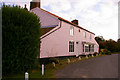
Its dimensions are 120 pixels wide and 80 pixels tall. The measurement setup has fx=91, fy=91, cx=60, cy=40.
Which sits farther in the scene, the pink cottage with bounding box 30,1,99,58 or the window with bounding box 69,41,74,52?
the window with bounding box 69,41,74,52

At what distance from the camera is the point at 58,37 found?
564 inches

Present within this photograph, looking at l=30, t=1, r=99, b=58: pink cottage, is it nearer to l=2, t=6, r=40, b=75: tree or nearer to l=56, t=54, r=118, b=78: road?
l=56, t=54, r=118, b=78: road

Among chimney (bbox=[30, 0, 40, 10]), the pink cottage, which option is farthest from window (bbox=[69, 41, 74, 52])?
chimney (bbox=[30, 0, 40, 10])

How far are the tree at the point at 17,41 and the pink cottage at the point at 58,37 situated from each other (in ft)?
14.4

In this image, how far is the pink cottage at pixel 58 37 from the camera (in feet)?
41.1

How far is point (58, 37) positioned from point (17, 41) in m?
8.23

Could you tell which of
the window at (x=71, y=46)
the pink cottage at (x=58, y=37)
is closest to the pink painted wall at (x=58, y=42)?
the pink cottage at (x=58, y=37)

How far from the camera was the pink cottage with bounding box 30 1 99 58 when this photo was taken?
1253 centimetres

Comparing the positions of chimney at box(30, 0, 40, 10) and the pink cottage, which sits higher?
chimney at box(30, 0, 40, 10)

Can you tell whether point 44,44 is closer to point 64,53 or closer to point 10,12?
point 64,53

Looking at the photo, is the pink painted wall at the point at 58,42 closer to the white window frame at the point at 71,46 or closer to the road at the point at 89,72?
the white window frame at the point at 71,46

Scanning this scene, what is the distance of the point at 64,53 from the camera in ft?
50.9

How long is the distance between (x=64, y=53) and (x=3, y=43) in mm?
10471

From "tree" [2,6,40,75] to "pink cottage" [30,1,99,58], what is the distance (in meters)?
4.37
